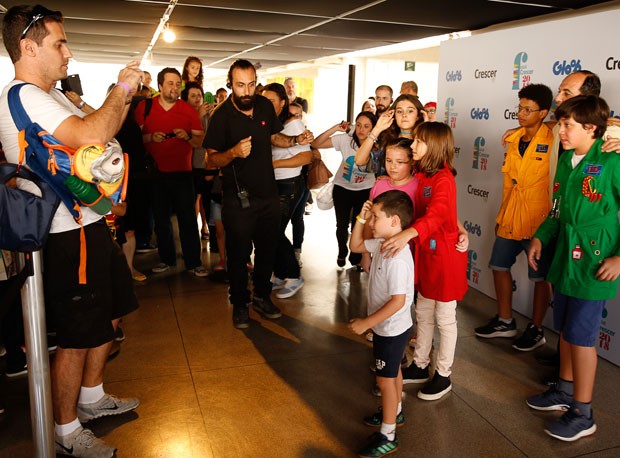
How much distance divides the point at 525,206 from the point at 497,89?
3.97 ft

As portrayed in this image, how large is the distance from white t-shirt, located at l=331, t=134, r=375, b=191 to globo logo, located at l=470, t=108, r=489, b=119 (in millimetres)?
992

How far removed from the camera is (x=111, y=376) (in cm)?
305

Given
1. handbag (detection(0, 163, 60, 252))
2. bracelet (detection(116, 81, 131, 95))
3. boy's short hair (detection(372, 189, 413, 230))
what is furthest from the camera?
boy's short hair (detection(372, 189, 413, 230))

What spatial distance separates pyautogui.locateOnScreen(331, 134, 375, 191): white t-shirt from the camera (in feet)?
15.0

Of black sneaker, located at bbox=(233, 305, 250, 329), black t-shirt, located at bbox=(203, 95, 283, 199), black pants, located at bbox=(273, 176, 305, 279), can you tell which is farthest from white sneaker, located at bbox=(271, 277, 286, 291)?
black t-shirt, located at bbox=(203, 95, 283, 199)

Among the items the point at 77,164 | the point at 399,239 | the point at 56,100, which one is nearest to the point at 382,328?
the point at 399,239

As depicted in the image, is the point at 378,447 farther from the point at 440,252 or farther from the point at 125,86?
the point at 125,86

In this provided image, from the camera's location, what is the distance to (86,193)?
1.91 metres

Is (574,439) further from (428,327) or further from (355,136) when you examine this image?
(355,136)

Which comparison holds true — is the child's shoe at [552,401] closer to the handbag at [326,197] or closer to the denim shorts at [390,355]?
the denim shorts at [390,355]

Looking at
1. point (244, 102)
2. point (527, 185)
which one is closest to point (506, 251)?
point (527, 185)

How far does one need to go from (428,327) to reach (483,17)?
2.64 metres

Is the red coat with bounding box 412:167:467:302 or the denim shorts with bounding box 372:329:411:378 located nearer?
the denim shorts with bounding box 372:329:411:378

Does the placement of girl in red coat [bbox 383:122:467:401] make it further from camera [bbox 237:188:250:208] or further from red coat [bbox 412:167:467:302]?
camera [bbox 237:188:250:208]
